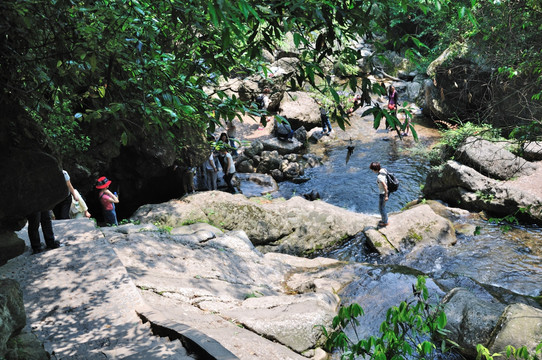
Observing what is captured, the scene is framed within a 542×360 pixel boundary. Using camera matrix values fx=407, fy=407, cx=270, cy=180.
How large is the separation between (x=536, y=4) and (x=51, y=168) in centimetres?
715

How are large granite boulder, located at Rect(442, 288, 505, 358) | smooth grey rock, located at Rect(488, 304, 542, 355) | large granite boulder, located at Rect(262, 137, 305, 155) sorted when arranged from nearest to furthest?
smooth grey rock, located at Rect(488, 304, 542, 355) → large granite boulder, located at Rect(442, 288, 505, 358) → large granite boulder, located at Rect(262, 137, 305, 155)

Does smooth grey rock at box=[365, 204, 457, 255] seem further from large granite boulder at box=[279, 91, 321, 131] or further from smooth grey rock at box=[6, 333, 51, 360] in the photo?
large granite boulder at box=[279, 91, 321, 131]

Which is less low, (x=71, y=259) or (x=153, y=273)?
(x=71, y=259)

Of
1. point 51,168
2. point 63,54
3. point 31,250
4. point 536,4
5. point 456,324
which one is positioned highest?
point 536,4

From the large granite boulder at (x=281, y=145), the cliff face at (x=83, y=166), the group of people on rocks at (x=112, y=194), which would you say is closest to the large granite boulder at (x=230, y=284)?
the group of people on rocks at (x=112, y=194)

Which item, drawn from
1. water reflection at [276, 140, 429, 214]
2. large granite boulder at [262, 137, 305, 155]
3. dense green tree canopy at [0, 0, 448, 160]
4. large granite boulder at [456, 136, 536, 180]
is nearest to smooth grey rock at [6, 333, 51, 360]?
dense green tree canopy at [0, 0, 448, 160]

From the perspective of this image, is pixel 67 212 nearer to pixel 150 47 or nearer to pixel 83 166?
pixel 83 166

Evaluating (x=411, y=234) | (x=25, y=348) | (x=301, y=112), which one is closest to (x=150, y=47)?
(x=25, y=348)

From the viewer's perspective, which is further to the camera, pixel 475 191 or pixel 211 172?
pixel 211 172

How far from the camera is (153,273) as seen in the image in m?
6.67

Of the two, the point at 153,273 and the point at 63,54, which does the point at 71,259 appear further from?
the point at 63,54

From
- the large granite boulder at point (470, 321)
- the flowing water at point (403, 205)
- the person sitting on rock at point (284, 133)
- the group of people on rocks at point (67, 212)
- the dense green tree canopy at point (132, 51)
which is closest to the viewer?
the dense green tree canopy at point (132, 51)

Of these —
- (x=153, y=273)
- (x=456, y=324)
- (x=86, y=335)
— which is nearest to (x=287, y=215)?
(x=153, y=273)

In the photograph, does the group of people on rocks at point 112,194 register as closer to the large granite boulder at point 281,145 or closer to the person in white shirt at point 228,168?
the person in white shirt at point 228,168
